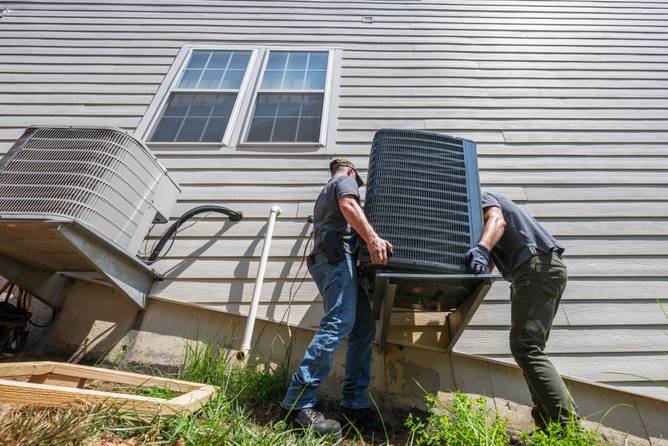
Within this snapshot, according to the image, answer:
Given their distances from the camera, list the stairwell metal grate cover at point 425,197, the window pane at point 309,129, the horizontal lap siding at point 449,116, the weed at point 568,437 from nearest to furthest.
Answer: the weed at point 568,437
the stairwell metal grate cover at point 425,197
the horizontal lap siding at point 449,116
the window pane at point 309,129

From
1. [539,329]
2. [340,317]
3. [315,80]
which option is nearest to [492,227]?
[539,329]

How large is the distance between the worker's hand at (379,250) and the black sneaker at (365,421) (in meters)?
0.91

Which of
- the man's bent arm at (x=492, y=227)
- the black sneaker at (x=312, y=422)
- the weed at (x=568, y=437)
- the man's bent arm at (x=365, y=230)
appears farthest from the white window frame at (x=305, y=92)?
the weed at (x=568, y=437)

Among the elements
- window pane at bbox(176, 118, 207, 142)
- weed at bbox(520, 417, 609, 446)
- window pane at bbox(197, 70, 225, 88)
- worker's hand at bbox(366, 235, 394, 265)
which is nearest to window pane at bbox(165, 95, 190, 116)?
window pane at bbox(176, 118, 207, 142)

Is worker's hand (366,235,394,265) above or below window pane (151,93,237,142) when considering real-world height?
below

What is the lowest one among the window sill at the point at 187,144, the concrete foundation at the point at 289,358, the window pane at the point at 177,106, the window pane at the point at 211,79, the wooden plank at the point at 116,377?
the wooden plank at the point at 116,377

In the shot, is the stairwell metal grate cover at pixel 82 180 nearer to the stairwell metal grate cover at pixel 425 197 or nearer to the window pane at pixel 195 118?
the window pane at pixel 195 118

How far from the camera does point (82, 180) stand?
2330mm

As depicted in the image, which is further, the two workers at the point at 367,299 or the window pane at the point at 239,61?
the window pane at the point at 239,61

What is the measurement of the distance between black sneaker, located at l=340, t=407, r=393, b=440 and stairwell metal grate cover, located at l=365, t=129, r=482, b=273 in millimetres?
910

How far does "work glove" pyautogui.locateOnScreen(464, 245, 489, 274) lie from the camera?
185cm

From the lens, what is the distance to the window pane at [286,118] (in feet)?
12.7

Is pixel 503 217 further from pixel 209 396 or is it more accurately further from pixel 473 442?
pixel 209 396

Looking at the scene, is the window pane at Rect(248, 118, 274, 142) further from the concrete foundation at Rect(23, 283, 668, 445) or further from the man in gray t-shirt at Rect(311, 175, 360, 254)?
the concrete foundation at Rect(23, 283, 668, 445)
